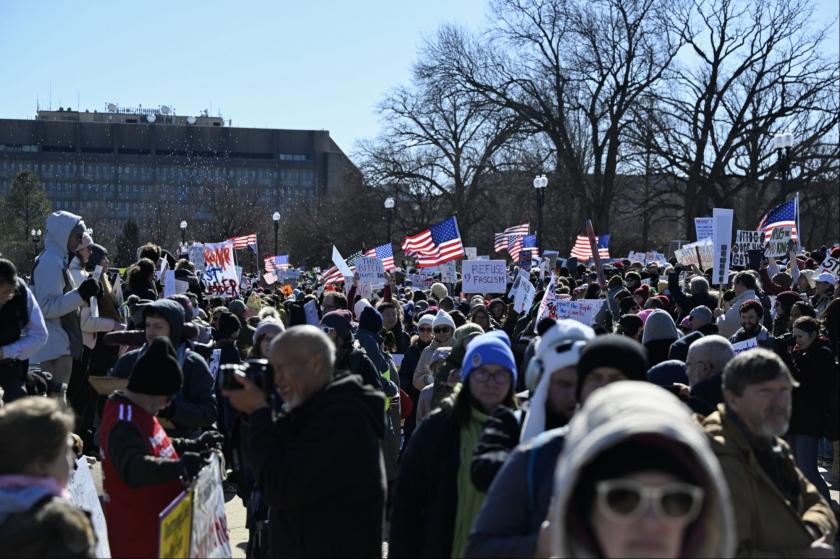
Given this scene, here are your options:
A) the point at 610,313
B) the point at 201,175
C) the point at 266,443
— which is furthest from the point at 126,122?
the point at 266,443

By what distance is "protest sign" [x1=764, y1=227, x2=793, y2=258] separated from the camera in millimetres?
19422

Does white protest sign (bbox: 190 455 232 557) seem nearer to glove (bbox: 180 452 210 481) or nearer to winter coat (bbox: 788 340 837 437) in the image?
glove (bbox: 180 452 210 481)

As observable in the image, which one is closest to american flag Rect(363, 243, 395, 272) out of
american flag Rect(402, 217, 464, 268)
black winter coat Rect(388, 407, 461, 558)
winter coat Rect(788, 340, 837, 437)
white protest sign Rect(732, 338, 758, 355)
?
american flag Rect(402, 217, 464, 268)

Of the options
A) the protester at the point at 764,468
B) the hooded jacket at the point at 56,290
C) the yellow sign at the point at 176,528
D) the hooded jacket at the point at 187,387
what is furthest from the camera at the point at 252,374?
the hooded jacket at the point at 56,290

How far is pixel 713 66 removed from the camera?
148 ft

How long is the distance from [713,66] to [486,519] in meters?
44.3

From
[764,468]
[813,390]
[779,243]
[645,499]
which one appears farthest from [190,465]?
[779,243]

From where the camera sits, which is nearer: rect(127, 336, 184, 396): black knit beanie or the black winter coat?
the black winter coat

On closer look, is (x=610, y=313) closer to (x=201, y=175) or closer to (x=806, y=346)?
(x=806, y=346)

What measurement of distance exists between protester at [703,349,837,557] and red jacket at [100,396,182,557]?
240 centimetres

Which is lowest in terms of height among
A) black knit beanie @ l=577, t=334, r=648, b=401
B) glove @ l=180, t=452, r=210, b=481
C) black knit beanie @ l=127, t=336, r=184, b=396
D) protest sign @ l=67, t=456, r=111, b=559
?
protest sign @ l=67, t=456, r=111, b=559

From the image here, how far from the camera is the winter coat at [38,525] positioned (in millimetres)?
3594

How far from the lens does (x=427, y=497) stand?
14.2 ft

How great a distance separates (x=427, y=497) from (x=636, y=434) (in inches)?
93.0
